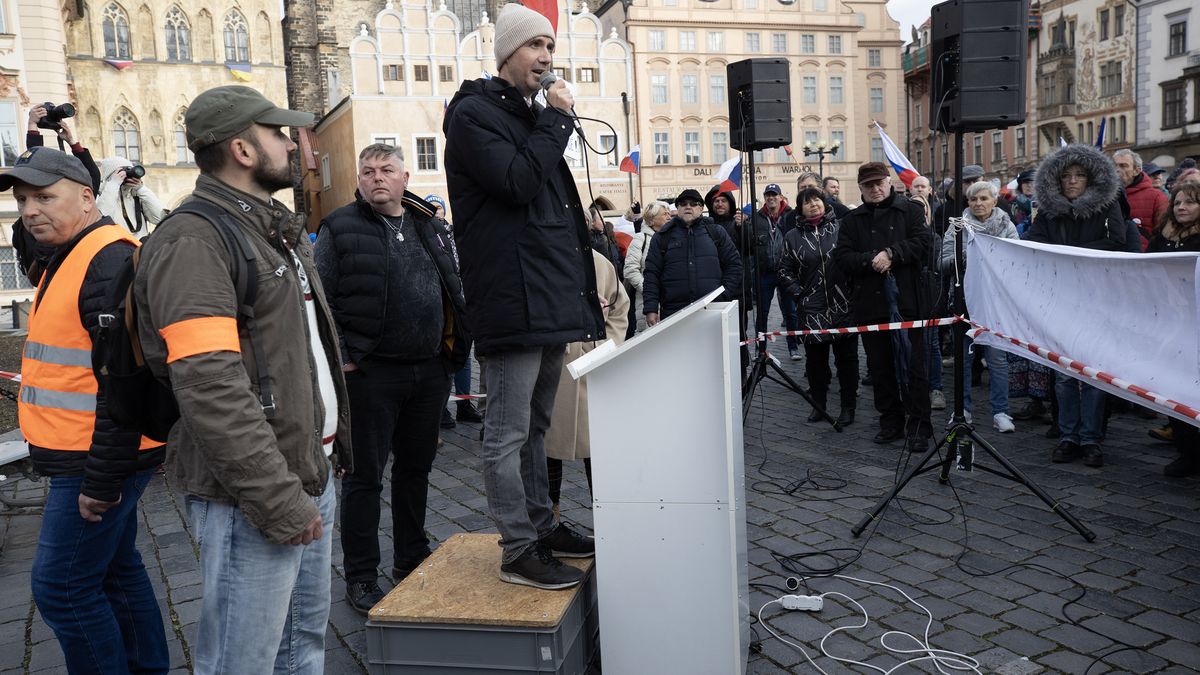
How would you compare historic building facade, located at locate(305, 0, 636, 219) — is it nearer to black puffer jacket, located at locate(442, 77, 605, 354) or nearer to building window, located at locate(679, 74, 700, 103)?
building window, located at locate(679, 74, 700, 103)

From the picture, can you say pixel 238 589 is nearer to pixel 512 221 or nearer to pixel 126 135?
pixel 512 221

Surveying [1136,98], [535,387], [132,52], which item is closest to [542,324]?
[535,387]

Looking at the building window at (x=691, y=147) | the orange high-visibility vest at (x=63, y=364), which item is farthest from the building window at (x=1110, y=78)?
the orange high-visibility vest at (x=63, y=364)

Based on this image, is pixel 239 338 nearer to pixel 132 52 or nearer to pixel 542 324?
pixel 542 324

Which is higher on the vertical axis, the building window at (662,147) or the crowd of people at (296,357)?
the building window at (662,147)

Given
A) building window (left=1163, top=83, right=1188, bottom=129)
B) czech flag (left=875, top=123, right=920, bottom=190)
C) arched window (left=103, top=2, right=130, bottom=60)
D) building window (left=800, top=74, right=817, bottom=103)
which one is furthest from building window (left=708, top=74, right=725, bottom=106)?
czech flag (left=875, top=123, right=920, bottom=190)

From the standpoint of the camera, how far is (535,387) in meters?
3.57

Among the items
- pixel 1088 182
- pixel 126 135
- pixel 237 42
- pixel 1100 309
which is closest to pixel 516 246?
pixel 1100 309

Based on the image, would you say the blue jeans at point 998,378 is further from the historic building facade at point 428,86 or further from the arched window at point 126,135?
the arched window at point 126,135

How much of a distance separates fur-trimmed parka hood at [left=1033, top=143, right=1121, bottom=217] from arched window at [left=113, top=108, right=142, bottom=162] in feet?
128

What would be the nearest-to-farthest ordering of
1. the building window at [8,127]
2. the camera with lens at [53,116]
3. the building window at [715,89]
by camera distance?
the camera with lens at [53,116], the building window at [8,127], the building window at [715,89]

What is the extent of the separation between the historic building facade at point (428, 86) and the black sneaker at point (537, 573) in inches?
1371

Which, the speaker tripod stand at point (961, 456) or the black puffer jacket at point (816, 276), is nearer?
the speaker tripod stand at point (961, 456)

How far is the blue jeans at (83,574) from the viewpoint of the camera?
300cm
